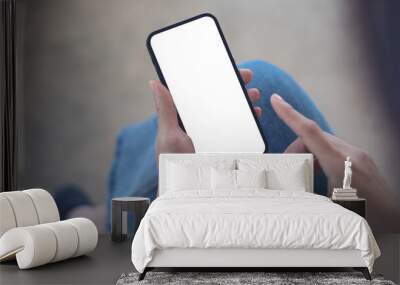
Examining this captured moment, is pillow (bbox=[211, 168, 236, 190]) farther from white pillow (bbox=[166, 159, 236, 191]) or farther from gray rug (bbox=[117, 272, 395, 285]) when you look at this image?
gray rug (bbox=[117, 272, 395, 285])

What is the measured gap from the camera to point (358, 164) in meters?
7.40

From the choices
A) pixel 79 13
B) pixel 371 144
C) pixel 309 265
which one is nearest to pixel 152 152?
pixel 79 13

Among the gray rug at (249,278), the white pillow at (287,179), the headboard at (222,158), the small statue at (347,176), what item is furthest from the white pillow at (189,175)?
the gray rug at (249,278)

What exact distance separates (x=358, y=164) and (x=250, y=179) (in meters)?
1.49

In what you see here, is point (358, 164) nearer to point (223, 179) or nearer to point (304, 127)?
point (304, 127)

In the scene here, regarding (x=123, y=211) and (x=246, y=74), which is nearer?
(x=123, y=211)

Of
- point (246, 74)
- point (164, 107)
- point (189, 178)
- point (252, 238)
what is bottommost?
point (252, 238)

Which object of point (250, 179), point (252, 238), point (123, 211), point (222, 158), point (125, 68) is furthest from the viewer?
point (125, 68)

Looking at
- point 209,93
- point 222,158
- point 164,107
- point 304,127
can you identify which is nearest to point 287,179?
point 222,158

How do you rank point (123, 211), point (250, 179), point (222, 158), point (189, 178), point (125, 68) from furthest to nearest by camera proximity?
point (125, 68) < point (222, 158) < point (123, 211) < point (189, 178) < point (250, 179)

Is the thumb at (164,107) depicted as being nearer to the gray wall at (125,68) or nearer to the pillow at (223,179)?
the gray wall at (125,68)

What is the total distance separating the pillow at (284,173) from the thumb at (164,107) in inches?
35.8

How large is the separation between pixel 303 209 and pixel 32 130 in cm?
367

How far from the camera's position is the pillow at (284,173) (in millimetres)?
6703
